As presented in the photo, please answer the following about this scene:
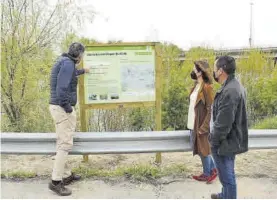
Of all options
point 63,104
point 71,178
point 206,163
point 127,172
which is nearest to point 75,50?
point 63,104

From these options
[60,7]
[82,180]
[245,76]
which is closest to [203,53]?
[245,76]

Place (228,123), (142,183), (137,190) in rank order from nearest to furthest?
(228,123)
(137,190)
(142,183)

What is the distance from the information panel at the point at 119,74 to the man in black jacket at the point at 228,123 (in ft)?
6.04

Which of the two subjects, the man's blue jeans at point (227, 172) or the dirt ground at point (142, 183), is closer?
the man's blue jeans at point (227, 172)

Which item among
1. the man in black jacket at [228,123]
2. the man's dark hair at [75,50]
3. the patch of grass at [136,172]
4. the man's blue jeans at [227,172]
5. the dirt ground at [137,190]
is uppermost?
the man's dark hair at [75,50]

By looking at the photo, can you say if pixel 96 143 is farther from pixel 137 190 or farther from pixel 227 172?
pixel 227 172

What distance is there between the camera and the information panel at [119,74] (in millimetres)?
5453

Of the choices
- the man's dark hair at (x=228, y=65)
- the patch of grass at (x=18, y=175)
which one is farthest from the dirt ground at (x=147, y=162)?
the man's dark hair at (x=228, y=65)

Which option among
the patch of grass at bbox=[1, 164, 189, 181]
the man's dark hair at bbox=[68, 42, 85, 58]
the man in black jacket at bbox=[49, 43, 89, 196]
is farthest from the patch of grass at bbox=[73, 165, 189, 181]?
the man's dark hair at bbox=[68, 42, 85, 58]

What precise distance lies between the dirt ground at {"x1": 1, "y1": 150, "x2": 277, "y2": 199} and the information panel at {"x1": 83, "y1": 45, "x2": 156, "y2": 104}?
2.99 feet

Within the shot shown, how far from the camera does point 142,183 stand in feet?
15.9

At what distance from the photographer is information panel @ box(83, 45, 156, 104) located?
5.45m

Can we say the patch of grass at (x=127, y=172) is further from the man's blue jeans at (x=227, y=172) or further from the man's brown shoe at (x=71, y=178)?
the man's blue jeans at (x=227, y=172)

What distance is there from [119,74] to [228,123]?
2262 mm
